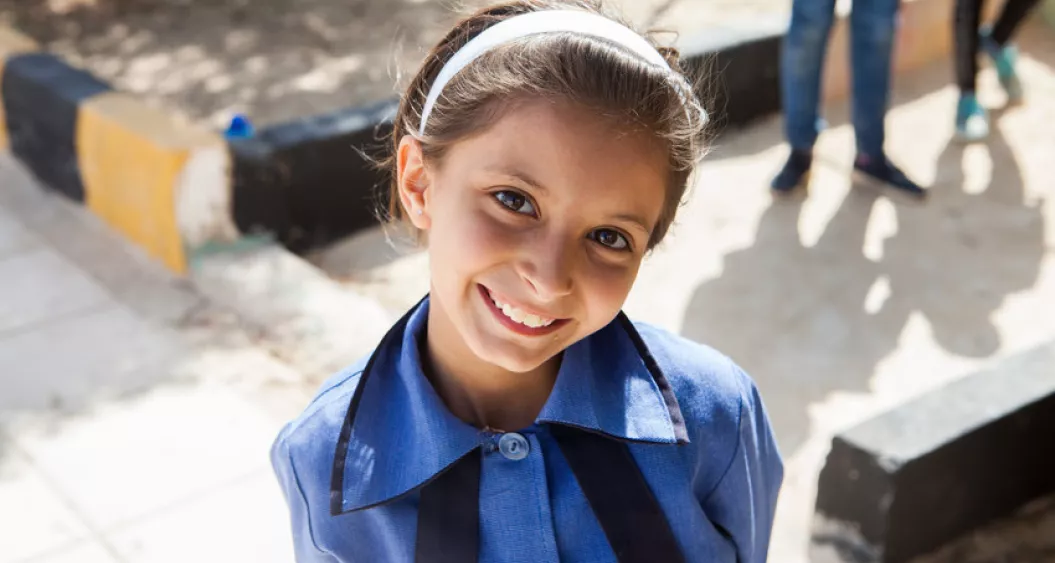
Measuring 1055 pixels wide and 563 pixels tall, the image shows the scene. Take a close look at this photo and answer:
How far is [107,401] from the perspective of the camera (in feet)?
10.2

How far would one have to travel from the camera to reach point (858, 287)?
3871 millimetres

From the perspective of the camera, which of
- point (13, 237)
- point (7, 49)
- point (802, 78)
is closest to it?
point (13, 237)

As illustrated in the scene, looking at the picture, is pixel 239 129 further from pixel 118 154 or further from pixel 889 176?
pixel 889 176

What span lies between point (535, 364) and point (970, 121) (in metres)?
4.07

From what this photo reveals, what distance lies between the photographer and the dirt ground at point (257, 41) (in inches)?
→ 213

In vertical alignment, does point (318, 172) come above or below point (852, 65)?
below

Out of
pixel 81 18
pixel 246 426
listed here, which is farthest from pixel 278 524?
pixel 81 18

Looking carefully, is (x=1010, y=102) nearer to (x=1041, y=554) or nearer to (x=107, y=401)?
(x=1041, y=554)

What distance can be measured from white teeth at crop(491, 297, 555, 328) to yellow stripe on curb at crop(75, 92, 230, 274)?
98.6 inches

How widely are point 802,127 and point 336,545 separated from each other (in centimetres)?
334

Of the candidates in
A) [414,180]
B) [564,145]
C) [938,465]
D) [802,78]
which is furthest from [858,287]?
[564,145]

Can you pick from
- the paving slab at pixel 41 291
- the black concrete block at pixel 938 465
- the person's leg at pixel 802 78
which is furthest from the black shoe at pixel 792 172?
the paving slab at pixel 41 291

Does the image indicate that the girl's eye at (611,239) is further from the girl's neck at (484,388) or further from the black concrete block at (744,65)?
the black concrete block at (744,65)

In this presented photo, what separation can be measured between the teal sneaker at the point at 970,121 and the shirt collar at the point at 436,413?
152 inches
